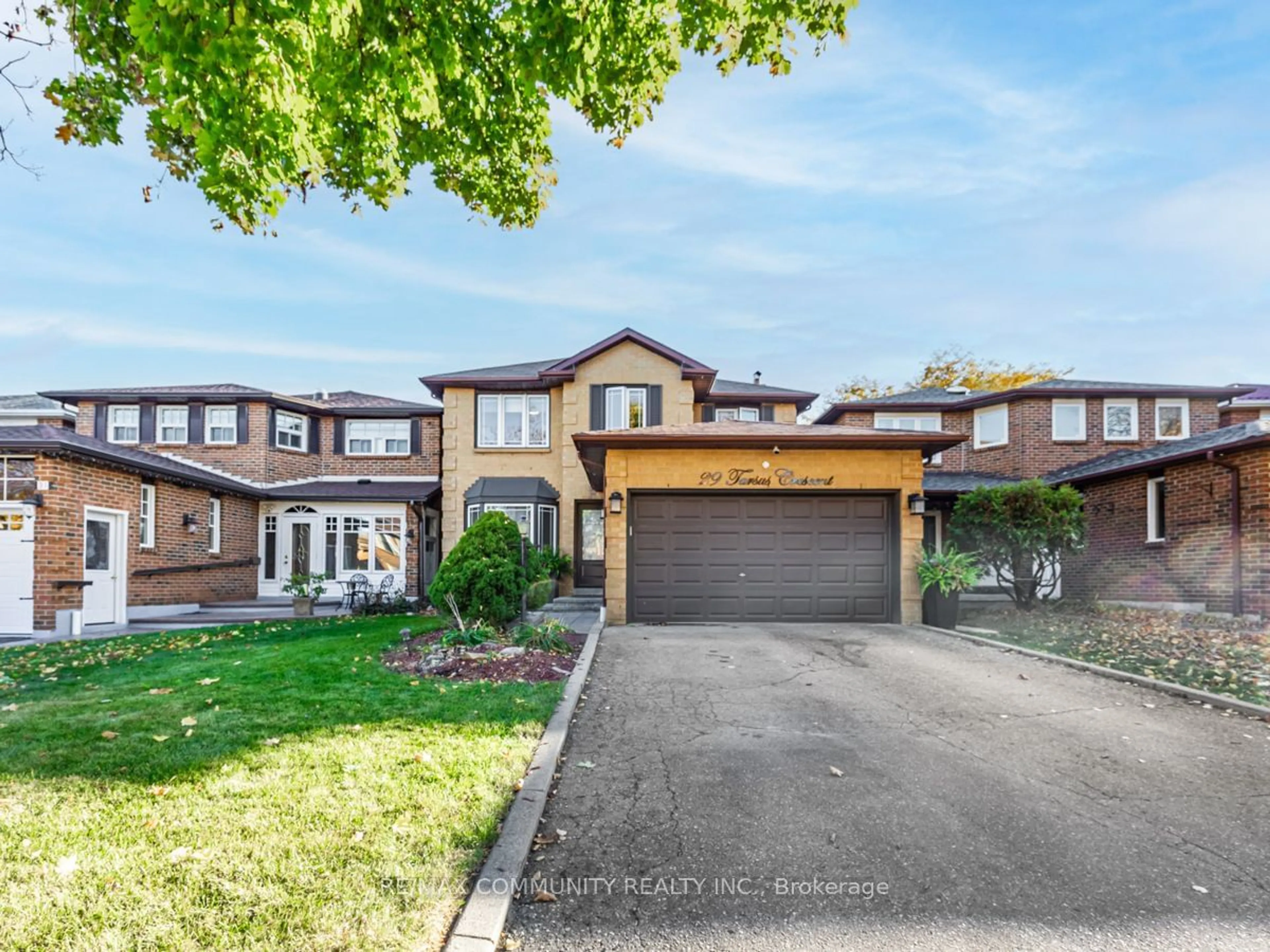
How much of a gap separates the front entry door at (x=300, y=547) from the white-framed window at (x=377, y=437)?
2.90 m

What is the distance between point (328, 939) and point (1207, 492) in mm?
17142

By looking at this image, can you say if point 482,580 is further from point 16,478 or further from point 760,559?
point 16,478

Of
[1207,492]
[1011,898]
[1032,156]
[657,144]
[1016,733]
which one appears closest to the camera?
[1011,898]

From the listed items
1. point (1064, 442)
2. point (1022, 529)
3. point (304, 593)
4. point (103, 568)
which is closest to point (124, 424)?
point (103, 568)

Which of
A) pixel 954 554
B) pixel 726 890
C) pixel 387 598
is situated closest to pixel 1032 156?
pixel 954 554

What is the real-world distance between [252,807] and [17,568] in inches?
500

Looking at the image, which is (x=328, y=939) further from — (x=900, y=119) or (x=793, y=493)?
(x=900, y=119)

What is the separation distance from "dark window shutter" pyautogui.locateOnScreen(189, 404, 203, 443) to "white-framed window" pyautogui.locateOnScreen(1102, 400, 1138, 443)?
93.6ft

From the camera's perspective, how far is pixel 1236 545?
Result: 501 inches

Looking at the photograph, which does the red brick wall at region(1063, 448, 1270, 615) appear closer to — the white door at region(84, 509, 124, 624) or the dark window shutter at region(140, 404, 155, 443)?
the white door at region(84, 509, 124, 624)

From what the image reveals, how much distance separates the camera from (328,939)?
236 cm

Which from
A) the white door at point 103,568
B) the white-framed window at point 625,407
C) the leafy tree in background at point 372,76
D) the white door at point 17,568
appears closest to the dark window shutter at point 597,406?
the white-framed window at point 625,407

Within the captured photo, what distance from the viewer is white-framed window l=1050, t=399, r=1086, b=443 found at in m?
20.8

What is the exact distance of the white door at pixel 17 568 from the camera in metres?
12.0
